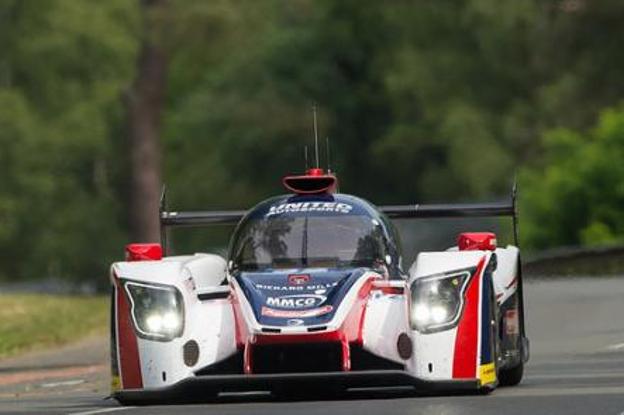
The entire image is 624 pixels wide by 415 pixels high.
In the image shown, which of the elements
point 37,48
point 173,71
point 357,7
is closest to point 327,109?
point 357,7

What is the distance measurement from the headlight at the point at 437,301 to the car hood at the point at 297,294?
0.46m

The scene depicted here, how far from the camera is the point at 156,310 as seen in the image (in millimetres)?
17500

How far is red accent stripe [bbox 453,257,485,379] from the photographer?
17.2 metres

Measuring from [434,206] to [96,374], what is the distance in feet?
18.7

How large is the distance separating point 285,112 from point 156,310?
2950 inches

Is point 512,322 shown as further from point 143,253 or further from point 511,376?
point 143,253

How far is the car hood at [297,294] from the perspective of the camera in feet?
55.5

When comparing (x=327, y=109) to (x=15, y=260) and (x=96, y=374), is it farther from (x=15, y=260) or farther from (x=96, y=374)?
(x=96, y=374)

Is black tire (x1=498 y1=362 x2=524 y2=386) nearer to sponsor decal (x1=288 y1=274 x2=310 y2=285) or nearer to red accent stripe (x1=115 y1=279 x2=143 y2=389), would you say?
sponsor decal (x1=288 y1=274 x2=310 y2=285)

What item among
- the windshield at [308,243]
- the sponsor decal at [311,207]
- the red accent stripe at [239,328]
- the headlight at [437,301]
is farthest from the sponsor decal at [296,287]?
the sponsor decal at [311,207]

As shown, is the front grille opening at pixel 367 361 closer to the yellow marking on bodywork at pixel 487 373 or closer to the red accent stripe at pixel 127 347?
the yellow marking on bodywork at pixel 487 373

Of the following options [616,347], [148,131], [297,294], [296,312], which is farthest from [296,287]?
[148,131]

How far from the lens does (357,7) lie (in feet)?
318

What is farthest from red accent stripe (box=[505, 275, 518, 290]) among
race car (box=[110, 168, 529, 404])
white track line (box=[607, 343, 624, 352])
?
white track line (box=[607, 343, 624, 352])
